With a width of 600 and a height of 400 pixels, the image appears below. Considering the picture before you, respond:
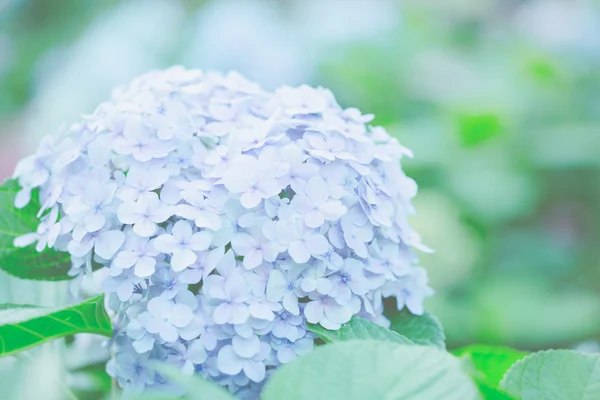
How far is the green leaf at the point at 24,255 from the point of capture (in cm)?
90

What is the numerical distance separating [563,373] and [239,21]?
287 centimetres

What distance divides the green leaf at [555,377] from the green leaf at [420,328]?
5.9 inches

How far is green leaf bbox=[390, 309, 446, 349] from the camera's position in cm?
86

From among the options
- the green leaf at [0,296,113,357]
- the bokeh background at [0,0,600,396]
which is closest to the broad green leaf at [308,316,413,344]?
the green leaf at [0,296,113,357]

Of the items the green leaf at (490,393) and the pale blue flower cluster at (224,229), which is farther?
the pale blue flower cluster at (224,229)

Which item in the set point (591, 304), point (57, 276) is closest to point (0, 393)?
point (57, 276)

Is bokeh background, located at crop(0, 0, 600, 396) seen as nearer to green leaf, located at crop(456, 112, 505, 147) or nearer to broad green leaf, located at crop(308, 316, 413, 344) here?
green leaf, located at crop(456, 112, 505, 147)

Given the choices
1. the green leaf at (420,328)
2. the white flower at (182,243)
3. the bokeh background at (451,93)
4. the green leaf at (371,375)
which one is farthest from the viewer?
the bokeh background at (451,93)

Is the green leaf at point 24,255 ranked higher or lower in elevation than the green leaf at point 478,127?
lower

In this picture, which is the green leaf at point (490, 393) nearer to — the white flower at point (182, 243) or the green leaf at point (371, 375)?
the green leaf at point (371, 375)

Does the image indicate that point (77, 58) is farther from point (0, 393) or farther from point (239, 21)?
point (0, 393)

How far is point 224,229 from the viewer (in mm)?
749

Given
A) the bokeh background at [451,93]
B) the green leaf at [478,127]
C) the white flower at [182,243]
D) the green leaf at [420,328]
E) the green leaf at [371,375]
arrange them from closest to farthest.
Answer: the green leaf at [371,375] → the white flower at [182,243] → the green leaf at [420,328] → the bokeh background at [451,93] → the green leaf at [478,127]

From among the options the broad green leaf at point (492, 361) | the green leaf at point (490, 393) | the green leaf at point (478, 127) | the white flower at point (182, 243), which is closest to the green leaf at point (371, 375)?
the green leaf at point (490, 393)
